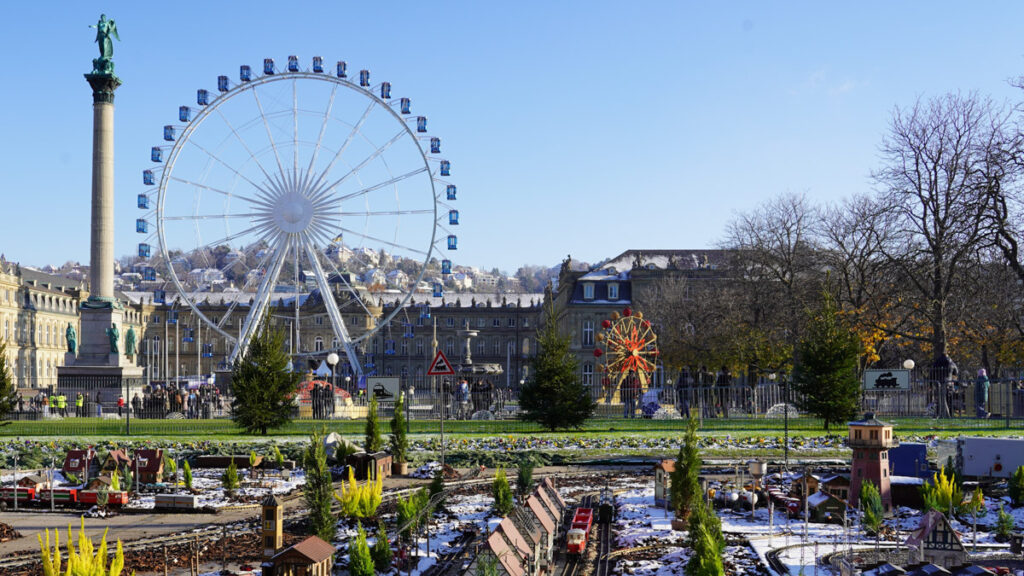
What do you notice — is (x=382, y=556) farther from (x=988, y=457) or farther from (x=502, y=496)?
(x=988, y=457)

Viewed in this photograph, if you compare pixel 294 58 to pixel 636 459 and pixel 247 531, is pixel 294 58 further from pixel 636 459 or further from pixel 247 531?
pixel 247 531

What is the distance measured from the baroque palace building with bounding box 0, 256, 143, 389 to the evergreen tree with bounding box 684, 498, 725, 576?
9534 cm

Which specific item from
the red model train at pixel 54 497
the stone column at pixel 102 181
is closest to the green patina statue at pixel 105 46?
the stone column at pixel 102 181

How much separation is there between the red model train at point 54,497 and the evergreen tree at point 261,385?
39.1 feet

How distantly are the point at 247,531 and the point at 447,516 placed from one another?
339 centimetres

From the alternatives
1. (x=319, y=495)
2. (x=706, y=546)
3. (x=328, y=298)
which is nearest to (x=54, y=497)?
(x=319, y=495)

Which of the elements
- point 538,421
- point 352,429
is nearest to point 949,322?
point 538,421

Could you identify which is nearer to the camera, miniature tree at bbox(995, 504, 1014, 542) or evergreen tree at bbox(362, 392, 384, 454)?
miniature tree at bbox(995, 504, 1014, 542)

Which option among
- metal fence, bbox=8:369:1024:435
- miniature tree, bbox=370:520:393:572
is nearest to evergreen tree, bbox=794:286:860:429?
metal fence, bbox=8:369:1024:435

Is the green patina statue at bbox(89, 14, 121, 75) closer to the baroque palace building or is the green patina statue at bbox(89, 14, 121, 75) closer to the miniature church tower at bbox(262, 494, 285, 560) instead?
the miniature church tower at bbox(262, 494, 285, 560)

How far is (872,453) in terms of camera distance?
715 inches

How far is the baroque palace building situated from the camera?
10681 cm

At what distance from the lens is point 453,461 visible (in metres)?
27.6

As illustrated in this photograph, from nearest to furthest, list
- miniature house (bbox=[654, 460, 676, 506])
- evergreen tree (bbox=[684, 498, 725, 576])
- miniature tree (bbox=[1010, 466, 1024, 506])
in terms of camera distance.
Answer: evergreen tree (bbox=[684, 498, 725, 576]) → miniature tree (bbox=[1010, 466, 1024, 506]) → miniature house (bbox=[654, 460, 676, 506])
